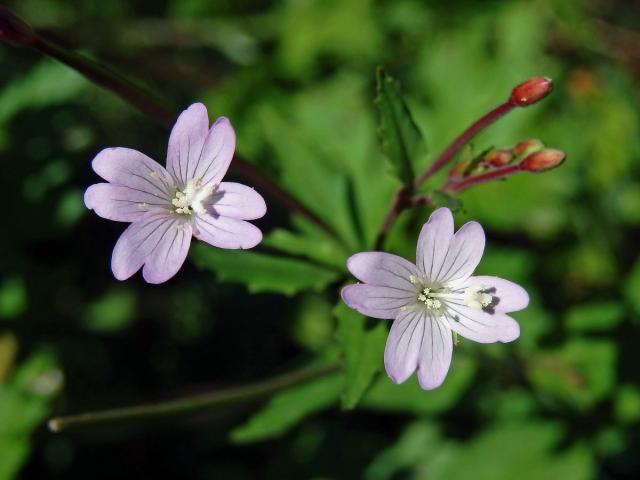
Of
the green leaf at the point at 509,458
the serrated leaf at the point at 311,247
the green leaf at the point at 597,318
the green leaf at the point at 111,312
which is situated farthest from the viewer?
the green leaf at the point at 111,312

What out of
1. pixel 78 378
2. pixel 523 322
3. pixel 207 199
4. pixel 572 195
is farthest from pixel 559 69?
pixel 78 378

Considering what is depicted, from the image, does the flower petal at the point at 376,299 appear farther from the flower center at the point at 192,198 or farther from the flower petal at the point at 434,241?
the flower center at the point at 192,198

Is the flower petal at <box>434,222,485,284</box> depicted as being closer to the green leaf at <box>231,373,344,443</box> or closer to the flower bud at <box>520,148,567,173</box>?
the flower bud at <box>520,148,567,173</box>

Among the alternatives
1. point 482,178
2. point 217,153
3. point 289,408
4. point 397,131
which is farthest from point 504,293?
point 289,408

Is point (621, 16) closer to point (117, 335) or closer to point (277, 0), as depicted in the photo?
point (277, 0)

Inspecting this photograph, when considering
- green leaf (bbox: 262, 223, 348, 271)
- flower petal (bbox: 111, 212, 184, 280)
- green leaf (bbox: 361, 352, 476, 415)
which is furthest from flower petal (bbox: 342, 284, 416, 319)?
green leaf (bbox: 361, 352, 476, 415)

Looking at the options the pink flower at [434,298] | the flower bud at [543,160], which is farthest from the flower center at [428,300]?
the flower bud at [543,160]
